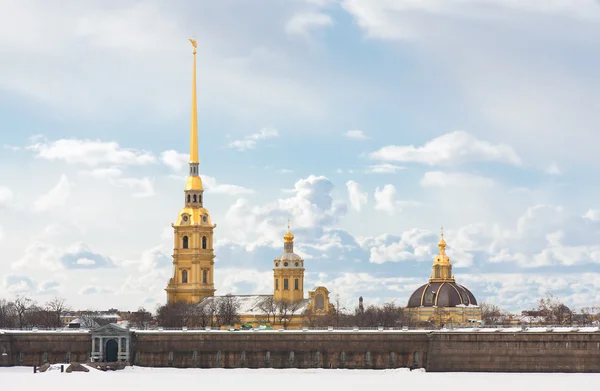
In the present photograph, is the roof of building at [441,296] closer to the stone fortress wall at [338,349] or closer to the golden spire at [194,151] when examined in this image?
the golden spire at [194,151]

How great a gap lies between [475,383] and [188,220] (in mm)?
86561

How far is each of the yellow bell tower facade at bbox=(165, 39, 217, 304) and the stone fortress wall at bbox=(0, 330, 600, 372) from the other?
58.0 meters

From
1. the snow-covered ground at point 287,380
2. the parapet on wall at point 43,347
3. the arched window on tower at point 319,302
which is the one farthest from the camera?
the arched window on tower at point 319,302

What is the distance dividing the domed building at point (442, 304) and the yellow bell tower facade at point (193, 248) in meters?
28.9

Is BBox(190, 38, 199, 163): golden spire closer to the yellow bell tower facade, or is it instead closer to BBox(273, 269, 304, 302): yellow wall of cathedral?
the yellow bell tower facade

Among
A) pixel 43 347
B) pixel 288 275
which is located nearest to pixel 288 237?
pixel 288 275

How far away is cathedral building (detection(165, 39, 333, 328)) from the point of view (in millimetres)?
169625

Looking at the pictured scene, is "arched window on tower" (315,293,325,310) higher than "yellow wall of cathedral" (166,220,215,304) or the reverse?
the reverse

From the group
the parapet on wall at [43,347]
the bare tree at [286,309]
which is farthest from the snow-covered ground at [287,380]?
the bare tree at [286,309]

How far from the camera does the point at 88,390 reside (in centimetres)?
9144

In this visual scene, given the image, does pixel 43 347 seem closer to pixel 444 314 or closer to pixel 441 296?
pixel 444 314

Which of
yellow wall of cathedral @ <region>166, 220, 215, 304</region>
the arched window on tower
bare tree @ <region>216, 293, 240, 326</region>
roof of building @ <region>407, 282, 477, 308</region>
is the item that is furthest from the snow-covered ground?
roof of building @ <region>407, 282, 477, 308</region>

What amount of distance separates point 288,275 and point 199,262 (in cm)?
1393

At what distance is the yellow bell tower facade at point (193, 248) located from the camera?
176m
